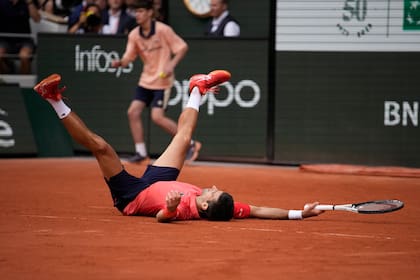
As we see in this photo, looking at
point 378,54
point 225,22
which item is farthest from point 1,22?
point 378,54

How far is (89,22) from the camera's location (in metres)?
16.3

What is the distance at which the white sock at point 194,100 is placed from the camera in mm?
9703

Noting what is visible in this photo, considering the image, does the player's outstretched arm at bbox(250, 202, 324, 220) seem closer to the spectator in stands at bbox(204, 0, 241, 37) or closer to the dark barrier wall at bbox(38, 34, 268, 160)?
the dark barrier wall at bbox(38, 34, 268, 160)

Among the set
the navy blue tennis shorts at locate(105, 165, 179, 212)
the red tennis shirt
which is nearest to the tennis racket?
the red tennis shirt

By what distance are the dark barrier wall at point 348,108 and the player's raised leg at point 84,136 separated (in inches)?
275

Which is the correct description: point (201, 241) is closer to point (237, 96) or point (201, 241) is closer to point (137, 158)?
point (137, 158)

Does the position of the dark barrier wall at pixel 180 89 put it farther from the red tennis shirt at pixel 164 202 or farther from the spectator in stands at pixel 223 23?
the red tennis shirt at pixel 164 202

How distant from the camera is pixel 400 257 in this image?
6855mm

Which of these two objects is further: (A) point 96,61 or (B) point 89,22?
(B) point 89,22

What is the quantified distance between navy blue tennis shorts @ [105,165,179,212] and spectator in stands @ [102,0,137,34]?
7.60 meters

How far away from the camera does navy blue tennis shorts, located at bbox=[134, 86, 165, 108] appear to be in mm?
14617

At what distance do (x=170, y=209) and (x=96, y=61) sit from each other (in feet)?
26.7

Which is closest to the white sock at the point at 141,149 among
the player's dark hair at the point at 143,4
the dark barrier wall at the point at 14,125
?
the dark barrier wall at the point at 14,125

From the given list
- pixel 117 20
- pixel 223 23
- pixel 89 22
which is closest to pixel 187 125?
pixel 223 23
